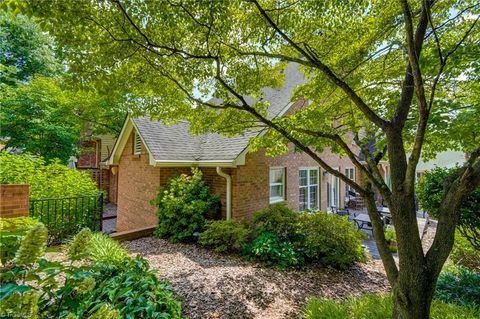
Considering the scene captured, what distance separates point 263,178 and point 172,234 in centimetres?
389

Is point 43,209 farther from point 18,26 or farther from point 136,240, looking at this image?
point 18,26

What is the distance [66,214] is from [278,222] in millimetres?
6787

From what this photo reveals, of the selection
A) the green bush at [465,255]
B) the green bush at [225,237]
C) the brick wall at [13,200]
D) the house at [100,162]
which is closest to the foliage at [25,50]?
A: the house at [100,162]

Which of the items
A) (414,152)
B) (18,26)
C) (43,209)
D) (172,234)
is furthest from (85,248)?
(18,26)

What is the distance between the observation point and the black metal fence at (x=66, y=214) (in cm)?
707

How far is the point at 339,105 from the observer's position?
5.29 meters

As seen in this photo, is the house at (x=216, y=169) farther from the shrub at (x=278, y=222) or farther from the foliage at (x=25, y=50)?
the foliage at (x=25, y=50)

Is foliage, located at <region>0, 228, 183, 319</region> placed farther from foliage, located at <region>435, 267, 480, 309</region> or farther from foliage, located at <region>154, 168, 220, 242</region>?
foliage, located at <region>435, 267, 480, 309</region>

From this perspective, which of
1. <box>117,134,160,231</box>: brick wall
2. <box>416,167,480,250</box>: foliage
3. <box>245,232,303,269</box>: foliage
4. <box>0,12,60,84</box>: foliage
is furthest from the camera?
<box>0,12,60,84</box>: foliage

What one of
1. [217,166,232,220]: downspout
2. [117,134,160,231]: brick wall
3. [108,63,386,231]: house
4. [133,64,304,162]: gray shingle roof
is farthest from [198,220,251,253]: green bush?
[117,134,160,231]: brick wall

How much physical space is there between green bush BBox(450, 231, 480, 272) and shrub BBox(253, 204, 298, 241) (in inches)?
175

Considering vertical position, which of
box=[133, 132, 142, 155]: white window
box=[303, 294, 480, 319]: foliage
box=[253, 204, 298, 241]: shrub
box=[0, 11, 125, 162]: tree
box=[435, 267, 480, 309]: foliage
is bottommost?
box=[435, 267, 480, 309]: foliage

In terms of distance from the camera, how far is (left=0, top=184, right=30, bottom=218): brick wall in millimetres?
4590

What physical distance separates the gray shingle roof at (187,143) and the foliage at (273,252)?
2753 millimetres
